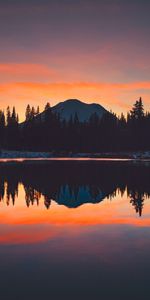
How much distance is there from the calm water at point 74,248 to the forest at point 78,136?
88.7 m

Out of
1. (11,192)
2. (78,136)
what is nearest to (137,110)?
(78,136)

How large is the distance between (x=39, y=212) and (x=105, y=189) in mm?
8582

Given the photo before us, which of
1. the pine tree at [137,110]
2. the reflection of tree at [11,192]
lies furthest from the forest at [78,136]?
the reflection of tree at [11,192]

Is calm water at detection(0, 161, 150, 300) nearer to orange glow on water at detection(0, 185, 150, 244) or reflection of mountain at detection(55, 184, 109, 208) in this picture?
orange glow on water at detection(0, 185, 150, 244)

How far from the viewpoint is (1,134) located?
112 metres

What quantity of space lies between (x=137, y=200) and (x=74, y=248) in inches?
371

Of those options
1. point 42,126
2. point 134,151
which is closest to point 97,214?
point 134,151

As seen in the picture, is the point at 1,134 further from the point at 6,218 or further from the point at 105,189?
the point at 6,218

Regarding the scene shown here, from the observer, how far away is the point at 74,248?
31.1ft

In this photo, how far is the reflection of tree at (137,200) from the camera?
15692mm

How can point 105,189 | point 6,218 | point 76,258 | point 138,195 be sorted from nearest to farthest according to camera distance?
point 76,258
point 6,218
point 138,195
point 105,189

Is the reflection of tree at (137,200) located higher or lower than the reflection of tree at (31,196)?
lower

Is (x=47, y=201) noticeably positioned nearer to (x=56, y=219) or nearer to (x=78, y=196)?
(x=78, y=196)

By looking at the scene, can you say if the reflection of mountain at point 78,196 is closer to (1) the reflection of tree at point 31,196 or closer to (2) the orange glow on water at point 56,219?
(2) the orange glow on water at point 56,219
